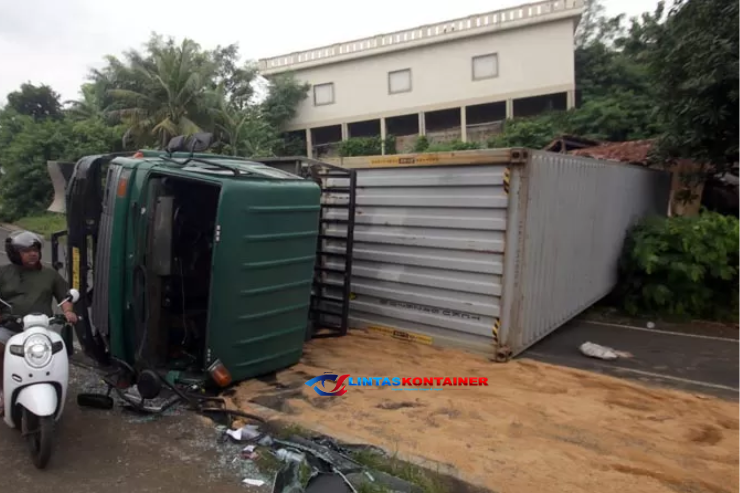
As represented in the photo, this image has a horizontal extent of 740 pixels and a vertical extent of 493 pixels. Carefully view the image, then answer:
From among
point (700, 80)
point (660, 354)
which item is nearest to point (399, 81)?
point (700, 80)

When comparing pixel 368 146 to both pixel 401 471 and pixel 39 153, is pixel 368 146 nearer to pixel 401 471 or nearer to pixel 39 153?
pixel 39 153

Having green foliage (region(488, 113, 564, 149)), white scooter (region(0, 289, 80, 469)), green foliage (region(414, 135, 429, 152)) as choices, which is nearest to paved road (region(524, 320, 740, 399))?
white scooter (region(0, 289, 80, 469))

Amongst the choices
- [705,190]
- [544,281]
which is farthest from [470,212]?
[705,190]

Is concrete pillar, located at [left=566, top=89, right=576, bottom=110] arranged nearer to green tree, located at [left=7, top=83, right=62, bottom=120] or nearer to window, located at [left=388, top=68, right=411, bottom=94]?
window, located at [left=388, top=68, right=411, bottom=94]

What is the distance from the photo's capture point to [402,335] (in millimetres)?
6621

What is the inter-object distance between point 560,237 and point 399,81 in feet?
71.6

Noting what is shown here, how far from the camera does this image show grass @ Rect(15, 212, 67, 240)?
60.8 ft

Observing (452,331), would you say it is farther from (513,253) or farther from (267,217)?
(267,217)

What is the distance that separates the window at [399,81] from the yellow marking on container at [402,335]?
70.8ft

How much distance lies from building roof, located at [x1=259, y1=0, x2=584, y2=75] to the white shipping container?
1798cm

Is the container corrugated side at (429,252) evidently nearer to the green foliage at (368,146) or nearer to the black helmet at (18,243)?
the black helmet at (18,243)

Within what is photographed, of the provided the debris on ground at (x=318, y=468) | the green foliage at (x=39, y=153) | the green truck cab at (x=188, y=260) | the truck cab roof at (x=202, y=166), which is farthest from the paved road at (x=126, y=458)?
the green foliage at (x=39, y=153)

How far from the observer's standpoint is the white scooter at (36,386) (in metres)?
3.47

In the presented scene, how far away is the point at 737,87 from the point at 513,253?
5008 mm
